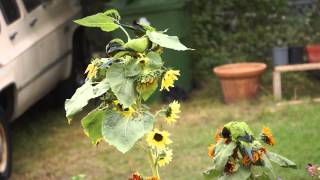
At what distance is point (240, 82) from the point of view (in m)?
7.69

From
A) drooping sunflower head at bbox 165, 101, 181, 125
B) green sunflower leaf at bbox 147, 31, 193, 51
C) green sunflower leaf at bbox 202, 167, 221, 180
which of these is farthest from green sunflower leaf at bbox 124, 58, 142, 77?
green sunflower leaf at bbox 202, 167, 221, 180

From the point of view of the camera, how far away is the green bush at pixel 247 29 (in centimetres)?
909

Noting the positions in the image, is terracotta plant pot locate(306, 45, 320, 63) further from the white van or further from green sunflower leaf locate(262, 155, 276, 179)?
green sunflower leaf locate(262, 155, 276, 179)

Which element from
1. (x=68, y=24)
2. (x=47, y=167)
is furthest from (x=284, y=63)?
(x=47, y=167)

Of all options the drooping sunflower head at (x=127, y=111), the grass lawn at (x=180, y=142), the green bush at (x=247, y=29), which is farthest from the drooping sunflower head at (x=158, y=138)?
the green bush at (x=247, y=29)

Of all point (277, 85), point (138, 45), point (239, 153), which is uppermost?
point (138, 45)

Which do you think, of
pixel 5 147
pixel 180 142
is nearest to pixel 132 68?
pixel 5 147

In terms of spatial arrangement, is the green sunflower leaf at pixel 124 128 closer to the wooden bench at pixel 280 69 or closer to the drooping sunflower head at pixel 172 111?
the drooping sunflower head at pixel 172 111

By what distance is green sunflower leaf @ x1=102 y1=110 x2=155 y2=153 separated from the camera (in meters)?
2.31

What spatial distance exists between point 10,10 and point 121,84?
14.5 ft

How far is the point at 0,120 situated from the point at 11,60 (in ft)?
2.06

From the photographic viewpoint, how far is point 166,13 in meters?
8.23

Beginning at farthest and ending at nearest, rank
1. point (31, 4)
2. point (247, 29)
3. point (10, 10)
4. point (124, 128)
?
point (247, 29) → point (31, 4) → point (10, 10) → point (124, 128)

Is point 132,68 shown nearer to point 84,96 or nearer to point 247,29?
point 84,96
